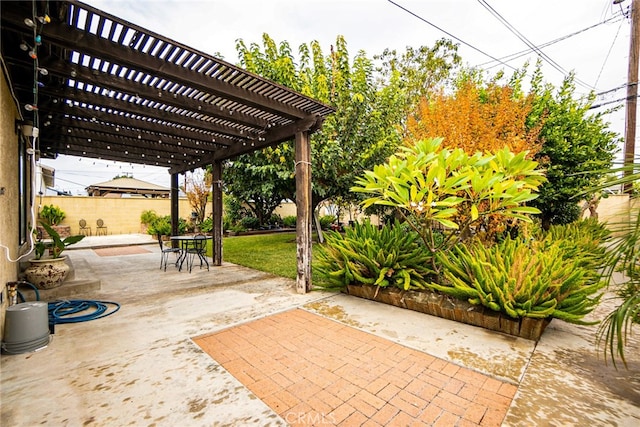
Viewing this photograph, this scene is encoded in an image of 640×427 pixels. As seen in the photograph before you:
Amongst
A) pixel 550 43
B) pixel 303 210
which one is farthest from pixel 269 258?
pixel 550 43

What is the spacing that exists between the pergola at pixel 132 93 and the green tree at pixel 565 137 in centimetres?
596

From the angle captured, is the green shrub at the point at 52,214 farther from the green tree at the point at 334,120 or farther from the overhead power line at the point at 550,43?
the overhead power line at the point at 550,43

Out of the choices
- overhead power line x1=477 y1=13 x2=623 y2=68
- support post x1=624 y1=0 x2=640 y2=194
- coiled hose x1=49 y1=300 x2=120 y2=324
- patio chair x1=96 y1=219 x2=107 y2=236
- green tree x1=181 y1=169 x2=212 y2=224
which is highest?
overhead power line x1=477 y1=13 x2=623 y2=68

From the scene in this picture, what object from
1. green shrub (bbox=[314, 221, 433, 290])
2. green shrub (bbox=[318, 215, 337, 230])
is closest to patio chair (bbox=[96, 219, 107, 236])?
green shrub (bbox=[318, 215, 337, 230])

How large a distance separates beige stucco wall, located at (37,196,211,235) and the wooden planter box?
46.5 ft

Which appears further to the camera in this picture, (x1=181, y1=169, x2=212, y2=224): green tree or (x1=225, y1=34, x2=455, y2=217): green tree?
(x1=181, y1=169, x2=212, y2=224): green tree

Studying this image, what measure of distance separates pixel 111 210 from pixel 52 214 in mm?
2388

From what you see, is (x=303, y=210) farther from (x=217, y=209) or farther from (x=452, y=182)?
(x=217, y=209)

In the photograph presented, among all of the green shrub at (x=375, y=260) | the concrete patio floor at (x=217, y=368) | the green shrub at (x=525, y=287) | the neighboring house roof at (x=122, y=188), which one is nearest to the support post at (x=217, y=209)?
the concrete patio floor at (x=217, y=368)

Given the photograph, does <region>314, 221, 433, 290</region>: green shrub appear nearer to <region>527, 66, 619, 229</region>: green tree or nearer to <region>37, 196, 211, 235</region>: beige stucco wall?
<region>527, 66, 619, 229</region>: green tree

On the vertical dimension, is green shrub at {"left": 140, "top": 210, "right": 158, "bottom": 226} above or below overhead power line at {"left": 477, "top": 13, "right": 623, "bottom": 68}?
below

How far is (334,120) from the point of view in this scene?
25.6ft

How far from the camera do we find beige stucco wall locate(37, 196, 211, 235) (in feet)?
41.7

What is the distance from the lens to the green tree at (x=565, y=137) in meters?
6.59
